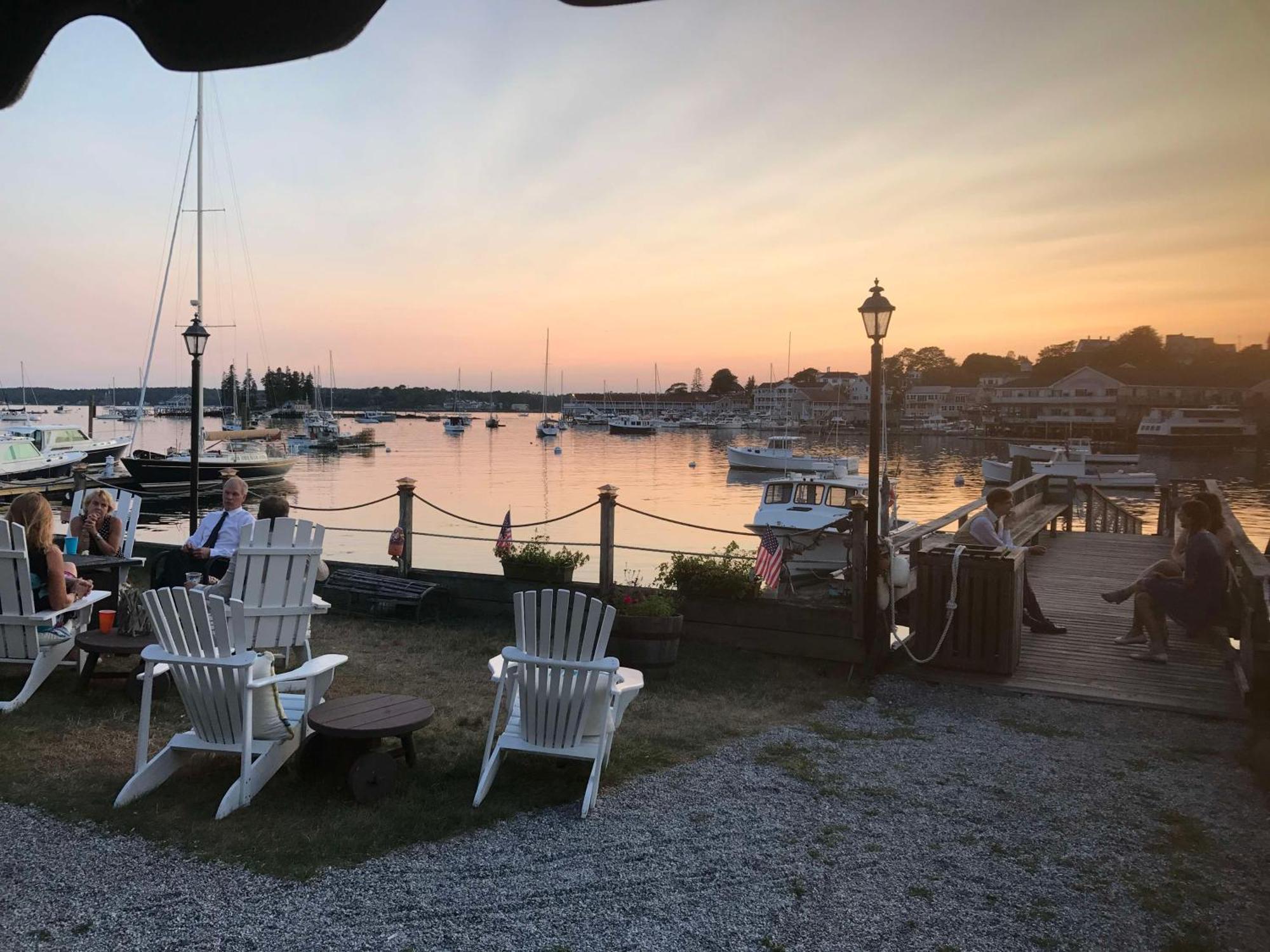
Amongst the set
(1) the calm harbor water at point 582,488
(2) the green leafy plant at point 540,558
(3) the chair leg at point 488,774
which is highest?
(2) the green leafy plant at point 540,558

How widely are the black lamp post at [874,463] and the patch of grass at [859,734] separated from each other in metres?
1.57

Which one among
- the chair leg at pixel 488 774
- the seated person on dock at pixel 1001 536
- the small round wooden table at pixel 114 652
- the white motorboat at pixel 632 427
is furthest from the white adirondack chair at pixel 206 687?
the white motorboat at pixel 632 427

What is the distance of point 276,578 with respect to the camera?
662 centimetres

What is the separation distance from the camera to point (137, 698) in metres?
6.46

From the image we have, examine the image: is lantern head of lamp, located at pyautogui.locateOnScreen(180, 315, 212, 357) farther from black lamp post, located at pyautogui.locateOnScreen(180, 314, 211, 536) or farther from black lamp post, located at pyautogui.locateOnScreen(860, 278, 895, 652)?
black lamp post, located at pyautogui.locateOnScreen(860, 278, 895, 652)

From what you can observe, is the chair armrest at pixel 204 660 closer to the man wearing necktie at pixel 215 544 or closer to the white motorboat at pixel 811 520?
the man wearing necktie at pixel 215 544

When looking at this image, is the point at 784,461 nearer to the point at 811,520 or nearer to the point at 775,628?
the point at 811,520

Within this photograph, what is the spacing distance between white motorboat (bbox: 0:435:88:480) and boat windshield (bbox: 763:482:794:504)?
24273mm

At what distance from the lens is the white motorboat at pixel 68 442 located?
35906 mm

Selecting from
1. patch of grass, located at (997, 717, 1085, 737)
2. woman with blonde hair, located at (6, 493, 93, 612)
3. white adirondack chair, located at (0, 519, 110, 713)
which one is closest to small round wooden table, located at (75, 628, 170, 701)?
white adirondack chair, located at (0, 519, 110, 713)

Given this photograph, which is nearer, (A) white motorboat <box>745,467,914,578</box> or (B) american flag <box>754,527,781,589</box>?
(B) american flag <box>754,527,781,589</box>

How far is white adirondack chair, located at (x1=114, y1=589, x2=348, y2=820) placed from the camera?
453 cm

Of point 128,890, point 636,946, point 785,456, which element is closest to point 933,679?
point 636,946

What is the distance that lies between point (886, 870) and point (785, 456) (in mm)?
56560
